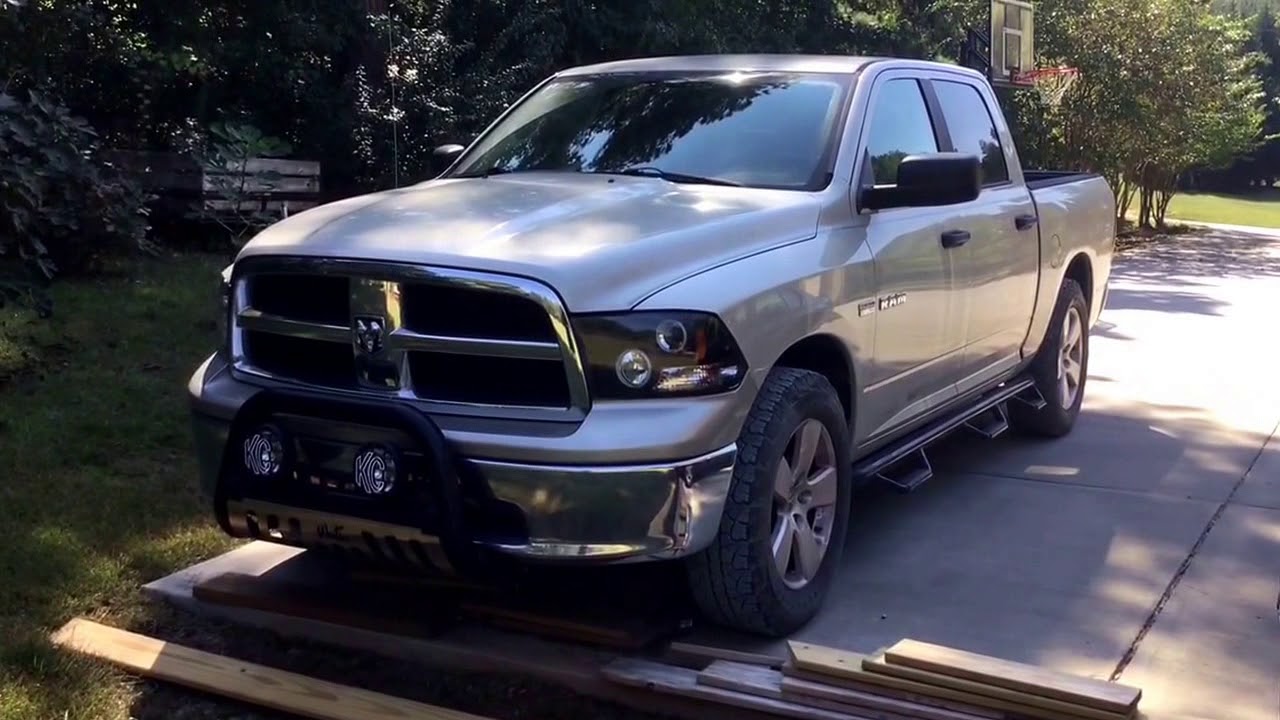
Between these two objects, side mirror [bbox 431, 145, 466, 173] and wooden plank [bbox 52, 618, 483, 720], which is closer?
wooden plank [bbox 52, 618, 483, 720]

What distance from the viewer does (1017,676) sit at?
12.8 feet

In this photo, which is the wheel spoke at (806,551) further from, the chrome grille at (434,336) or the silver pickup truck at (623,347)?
the chrome grille at (434,336)

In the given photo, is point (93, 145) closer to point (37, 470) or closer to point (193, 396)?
point (37, 470)

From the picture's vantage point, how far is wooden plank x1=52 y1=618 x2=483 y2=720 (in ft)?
13.4

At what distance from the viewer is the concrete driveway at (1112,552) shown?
450cm

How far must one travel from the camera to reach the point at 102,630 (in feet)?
15.0

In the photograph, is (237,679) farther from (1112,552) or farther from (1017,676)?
(1112,552)

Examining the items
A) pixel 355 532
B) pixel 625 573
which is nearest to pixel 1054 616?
pixel 625 573

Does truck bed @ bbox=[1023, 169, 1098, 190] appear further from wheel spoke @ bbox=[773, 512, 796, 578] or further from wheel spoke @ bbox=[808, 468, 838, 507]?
wheel spoke @ bbox=[773, 512, 796, 578]

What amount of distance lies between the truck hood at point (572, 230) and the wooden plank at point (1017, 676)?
1264 millimetres

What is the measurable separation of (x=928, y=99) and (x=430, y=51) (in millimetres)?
7560

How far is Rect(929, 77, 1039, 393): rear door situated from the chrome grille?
2363mm

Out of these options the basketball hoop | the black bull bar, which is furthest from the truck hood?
the basketball hoop

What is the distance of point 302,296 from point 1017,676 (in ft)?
7.85
